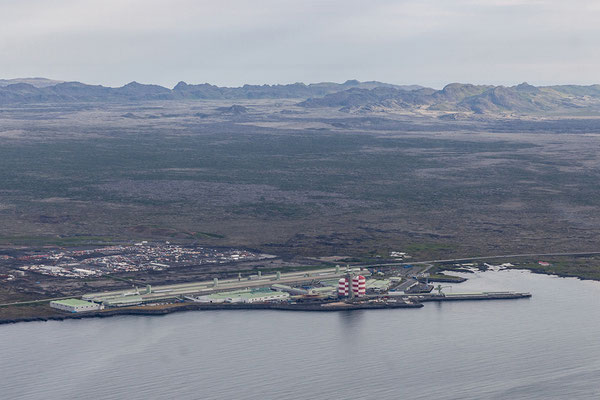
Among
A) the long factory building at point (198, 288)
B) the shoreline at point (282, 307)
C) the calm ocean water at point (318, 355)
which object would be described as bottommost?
the calm ocean water at point (318, 355)

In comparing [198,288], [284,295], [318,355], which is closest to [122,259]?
[198,288]

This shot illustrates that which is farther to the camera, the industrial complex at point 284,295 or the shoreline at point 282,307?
the industrial complex at point 284,295

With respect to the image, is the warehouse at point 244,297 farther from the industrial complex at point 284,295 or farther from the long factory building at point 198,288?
the long factory building at point 198,288

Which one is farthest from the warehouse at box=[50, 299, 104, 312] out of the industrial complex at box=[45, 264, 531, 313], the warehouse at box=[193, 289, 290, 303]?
the warehouse at box=[193, 289, 290, 303]

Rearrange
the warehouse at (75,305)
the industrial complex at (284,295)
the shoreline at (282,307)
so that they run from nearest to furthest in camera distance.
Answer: the shoreline at (282,307) < the warehouse at (75,305) < the industrial complex at (284,295)

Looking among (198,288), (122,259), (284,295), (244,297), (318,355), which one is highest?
(122,259)

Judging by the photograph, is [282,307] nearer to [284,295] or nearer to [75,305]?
[284,295]

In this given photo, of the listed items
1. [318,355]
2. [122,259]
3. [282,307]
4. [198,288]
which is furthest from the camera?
[122,259]

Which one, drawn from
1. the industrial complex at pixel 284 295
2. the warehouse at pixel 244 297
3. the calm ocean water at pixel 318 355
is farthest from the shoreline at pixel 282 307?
the warehouse at pixel 244 297
